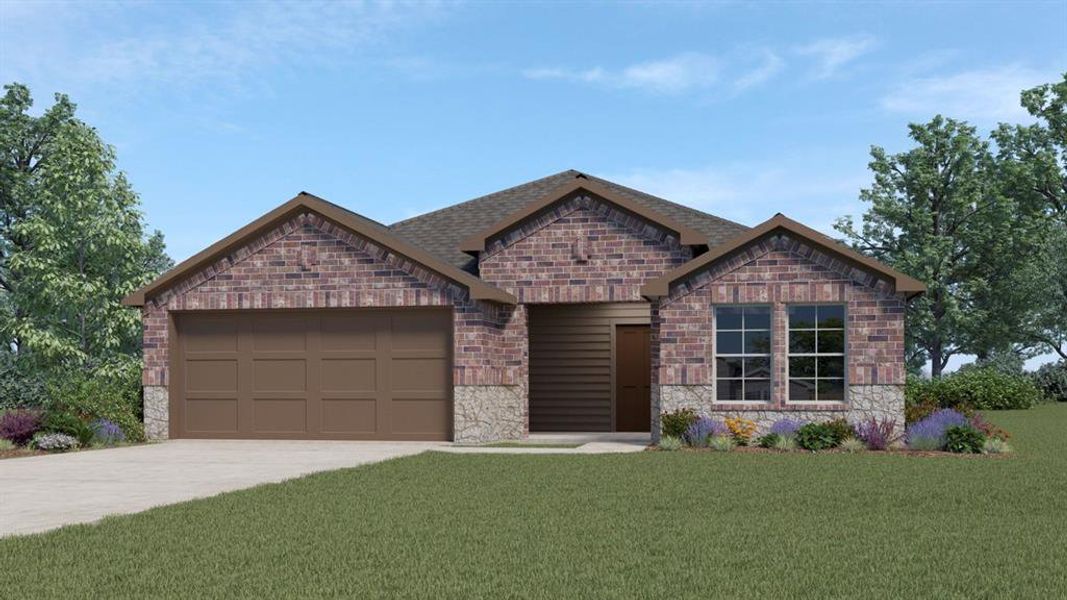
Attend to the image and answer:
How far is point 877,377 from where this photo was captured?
69.8 ft

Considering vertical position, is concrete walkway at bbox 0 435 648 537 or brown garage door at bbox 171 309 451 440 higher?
brown garage door at bbox 171 309 451 440

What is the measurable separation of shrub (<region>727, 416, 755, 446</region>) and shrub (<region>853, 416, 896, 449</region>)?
6.38ft

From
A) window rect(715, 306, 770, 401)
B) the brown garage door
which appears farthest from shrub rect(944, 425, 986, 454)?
the brown garage door

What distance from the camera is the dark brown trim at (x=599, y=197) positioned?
24.0m

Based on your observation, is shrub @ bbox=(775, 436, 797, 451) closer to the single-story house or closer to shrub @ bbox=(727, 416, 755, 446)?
shrub @ bbox=(727, 416, 755, 446)

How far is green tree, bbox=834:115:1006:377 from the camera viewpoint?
1939 inches

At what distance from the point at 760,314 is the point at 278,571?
14457mm

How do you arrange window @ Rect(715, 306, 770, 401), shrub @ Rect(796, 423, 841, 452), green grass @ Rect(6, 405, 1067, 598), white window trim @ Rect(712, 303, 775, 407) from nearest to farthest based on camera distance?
green grass @ Rect(6, 405, 1067, 598)
shrub @ Rect(796, 423, 841, 452)
white window trim @ Rect(712, 303, 775, 407)
window @ Rect(715, 306, 770, 401)

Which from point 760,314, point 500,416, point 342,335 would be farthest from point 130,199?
point 760,314

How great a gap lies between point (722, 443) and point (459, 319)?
6.08 metres

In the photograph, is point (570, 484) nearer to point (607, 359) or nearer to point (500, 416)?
point (500, 416)

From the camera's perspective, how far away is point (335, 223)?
2391 cm

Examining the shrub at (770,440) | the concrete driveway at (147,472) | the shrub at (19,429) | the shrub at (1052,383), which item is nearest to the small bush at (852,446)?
the shrub at (770,440)

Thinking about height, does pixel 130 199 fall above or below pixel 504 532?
above
